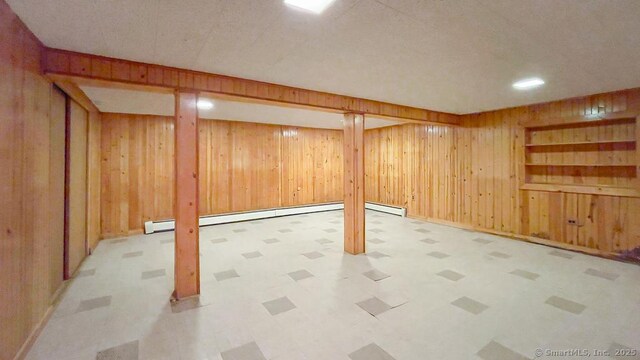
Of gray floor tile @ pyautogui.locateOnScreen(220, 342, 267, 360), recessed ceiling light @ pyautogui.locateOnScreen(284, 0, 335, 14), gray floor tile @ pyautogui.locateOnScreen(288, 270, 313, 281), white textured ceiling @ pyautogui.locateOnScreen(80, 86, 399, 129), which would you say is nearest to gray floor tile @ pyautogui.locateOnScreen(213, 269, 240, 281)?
gray floor tile @ pyautogui.locateOnScreen(288, 270, 313, 281)

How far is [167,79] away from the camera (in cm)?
268

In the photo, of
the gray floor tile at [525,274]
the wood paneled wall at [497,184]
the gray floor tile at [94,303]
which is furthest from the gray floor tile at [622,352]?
the gray floor tile at [94,303]

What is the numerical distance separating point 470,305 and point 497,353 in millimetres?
686

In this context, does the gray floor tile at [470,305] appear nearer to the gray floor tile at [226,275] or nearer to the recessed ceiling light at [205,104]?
the gray floor tile at [226,275]

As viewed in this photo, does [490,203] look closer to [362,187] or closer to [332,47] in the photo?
[362,187]

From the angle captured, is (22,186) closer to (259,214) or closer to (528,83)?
(259,214)

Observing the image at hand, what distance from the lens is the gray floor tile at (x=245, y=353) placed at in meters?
1.92


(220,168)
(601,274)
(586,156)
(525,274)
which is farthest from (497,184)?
(220,168)

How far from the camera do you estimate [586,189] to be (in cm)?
412

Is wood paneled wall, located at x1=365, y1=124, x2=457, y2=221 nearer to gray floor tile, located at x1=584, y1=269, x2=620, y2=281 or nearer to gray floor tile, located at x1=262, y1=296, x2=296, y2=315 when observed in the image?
gray floor tile, located at x1=584, y1=269, x2=620, y2=281

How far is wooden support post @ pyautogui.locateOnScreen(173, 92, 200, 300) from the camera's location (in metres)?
2.73

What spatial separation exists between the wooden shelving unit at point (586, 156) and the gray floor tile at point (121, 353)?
5.71 meters

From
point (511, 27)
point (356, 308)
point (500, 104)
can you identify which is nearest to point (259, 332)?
point (356, 308)

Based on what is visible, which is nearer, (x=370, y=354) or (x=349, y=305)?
(x=370, y=354)
